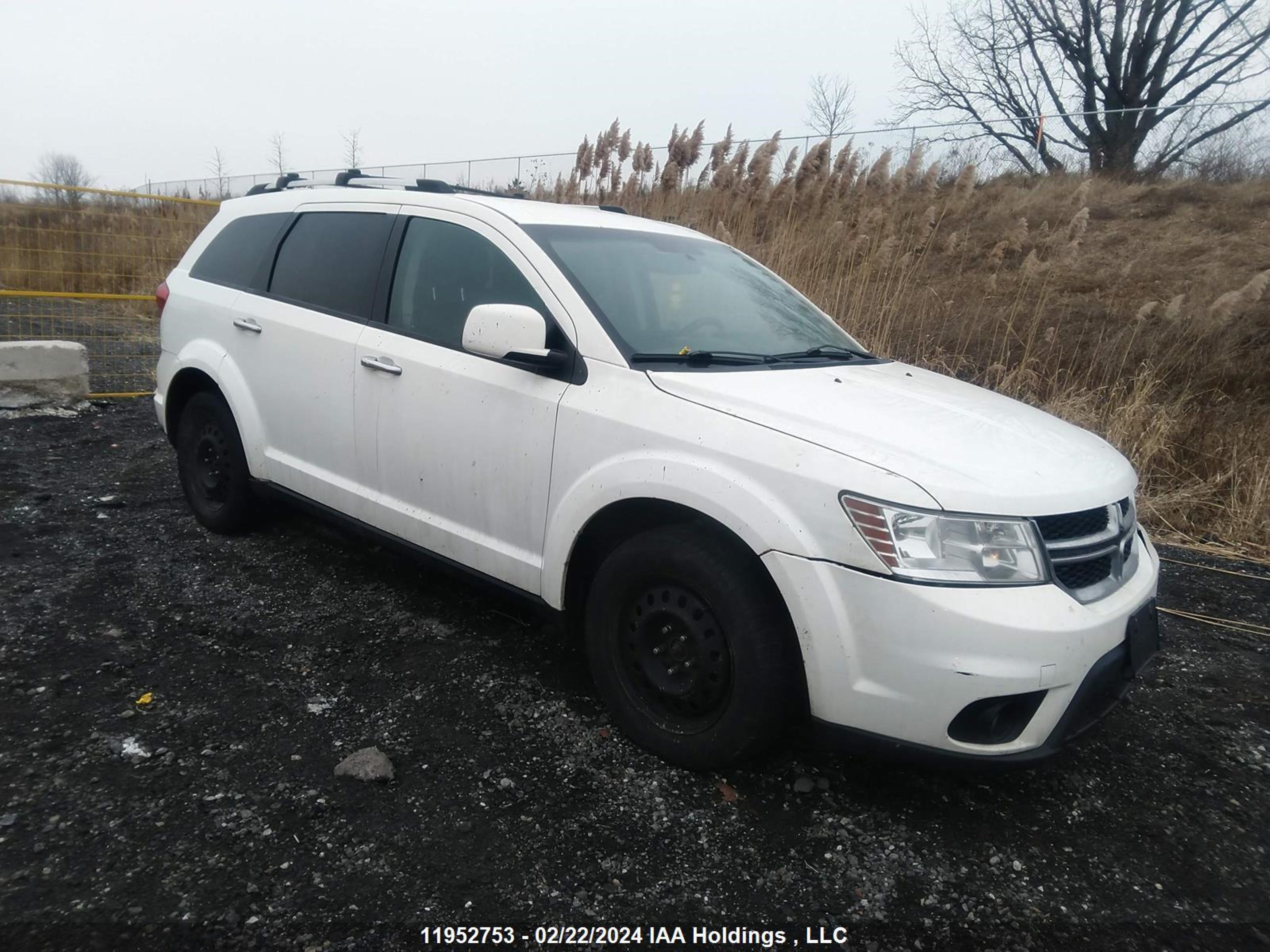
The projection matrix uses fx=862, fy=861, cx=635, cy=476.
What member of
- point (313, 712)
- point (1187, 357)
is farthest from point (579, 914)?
point (1187, 357)

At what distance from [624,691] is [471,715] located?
593mm

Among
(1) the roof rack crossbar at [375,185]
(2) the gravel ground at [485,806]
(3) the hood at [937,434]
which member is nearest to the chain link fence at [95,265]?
(1) the roof rack crossbar at [375,185]

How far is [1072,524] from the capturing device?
2.40 metres

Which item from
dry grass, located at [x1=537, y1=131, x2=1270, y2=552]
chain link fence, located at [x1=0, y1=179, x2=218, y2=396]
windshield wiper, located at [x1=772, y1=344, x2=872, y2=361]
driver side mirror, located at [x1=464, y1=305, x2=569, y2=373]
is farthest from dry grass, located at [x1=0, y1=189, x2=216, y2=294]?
windshield wiper, located at [x1=772, y1=344, x2=872, y2=361]

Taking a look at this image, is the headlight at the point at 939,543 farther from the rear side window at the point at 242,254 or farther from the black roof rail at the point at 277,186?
the black roof rail at the point at 277,186

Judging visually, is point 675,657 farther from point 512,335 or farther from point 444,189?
point 444,189

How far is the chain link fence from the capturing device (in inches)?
349

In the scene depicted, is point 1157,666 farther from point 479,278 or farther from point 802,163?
point 802,163

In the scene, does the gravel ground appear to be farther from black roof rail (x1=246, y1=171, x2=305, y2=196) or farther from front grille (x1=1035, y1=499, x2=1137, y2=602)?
black roof rail (x1=246, y1=171, x2=305, y2=196)

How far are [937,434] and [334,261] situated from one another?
8.90 ft

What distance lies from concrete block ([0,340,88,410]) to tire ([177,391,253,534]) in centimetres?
340

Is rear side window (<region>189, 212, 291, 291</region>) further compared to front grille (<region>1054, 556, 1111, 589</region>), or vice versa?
rear side window (<region>189, 212, 291, 291</region>)

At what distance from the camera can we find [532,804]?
254 cm

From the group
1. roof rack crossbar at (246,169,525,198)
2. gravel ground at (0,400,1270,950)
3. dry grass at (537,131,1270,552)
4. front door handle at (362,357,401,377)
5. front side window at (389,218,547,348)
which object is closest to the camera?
gravel ground at (0,400,1270,950)
